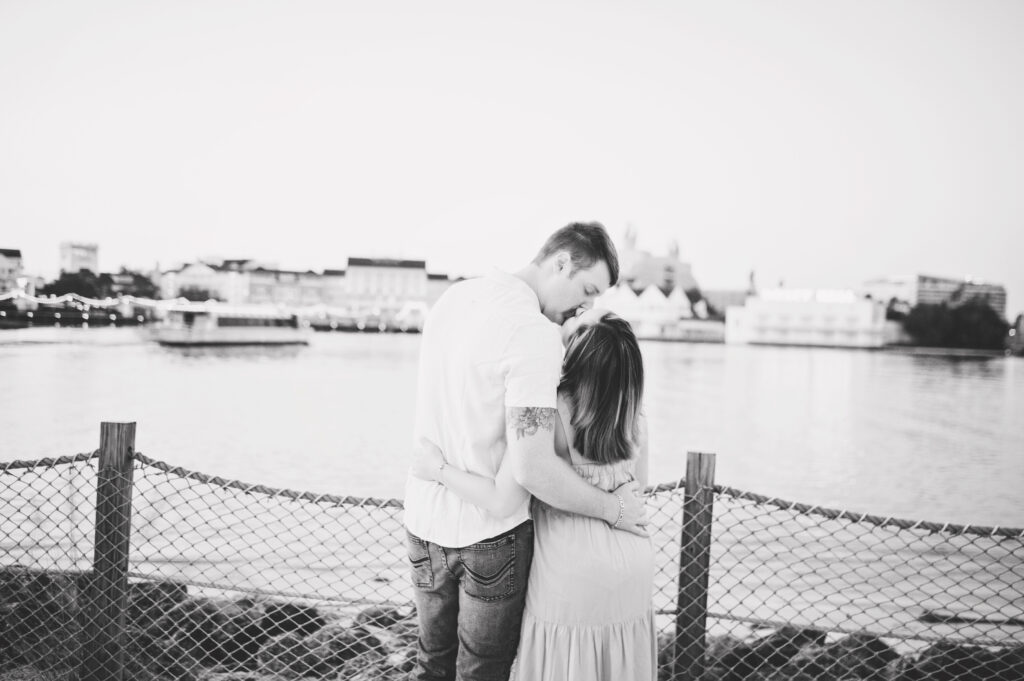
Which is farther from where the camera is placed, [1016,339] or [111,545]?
[1016,339]

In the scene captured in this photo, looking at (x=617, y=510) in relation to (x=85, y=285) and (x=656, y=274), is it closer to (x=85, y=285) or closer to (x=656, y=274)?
(x=85, y=285)

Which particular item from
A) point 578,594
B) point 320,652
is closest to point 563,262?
point 578,594

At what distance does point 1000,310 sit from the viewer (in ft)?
284

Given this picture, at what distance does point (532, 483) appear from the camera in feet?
5.60

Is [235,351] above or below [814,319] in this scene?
→ below

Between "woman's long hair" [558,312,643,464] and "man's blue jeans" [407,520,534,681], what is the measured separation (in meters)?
0.29

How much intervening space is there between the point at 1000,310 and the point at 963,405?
59.9m

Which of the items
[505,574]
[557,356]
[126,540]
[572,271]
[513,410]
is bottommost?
[126,540]

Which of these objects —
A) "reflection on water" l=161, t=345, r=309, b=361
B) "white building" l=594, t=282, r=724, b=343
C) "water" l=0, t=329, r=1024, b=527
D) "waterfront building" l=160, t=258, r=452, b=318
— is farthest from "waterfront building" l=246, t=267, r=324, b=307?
"white building" l=594, t=282, r=724, b=343

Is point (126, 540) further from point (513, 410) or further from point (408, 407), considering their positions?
point (408, 407)

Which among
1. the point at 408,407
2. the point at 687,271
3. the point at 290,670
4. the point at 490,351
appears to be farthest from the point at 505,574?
the point at 687,271

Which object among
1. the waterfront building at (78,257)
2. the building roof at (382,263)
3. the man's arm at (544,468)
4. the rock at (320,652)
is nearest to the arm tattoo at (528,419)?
the man's arm at (544,468)

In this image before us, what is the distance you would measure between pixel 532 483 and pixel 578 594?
1.25 feet

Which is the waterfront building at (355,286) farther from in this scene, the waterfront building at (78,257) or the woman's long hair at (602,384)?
the woman's long hair at (602,384)
